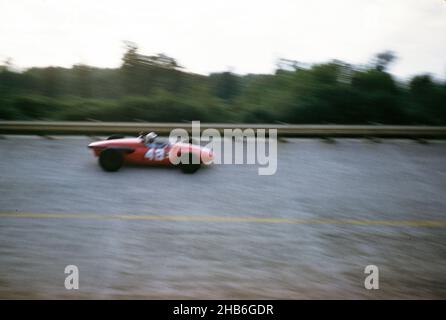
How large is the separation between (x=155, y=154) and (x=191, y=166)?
2.56ft

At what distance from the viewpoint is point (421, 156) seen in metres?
9.30

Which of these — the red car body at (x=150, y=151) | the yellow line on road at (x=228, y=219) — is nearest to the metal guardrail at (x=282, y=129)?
the red car body at (x=150, y=151)

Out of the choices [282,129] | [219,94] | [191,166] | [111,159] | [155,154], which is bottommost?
[191,166]

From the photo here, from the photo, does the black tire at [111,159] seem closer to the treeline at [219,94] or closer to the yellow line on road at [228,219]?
the yellow line on road at [228,219]

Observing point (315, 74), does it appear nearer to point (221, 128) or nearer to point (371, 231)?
point (221, 128)

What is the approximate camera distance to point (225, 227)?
20.2 feet

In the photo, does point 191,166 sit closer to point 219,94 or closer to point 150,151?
point 150,151

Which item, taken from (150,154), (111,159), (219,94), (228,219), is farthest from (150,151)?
(219,94)

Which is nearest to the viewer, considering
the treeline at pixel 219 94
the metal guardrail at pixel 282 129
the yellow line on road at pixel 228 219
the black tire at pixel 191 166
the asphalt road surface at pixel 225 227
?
the asphalt road surface at pixel 225 227

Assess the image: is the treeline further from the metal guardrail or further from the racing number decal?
the racing number decal

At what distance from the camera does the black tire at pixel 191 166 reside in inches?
310

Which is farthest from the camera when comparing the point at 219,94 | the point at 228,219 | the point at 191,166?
the point at 219,94
